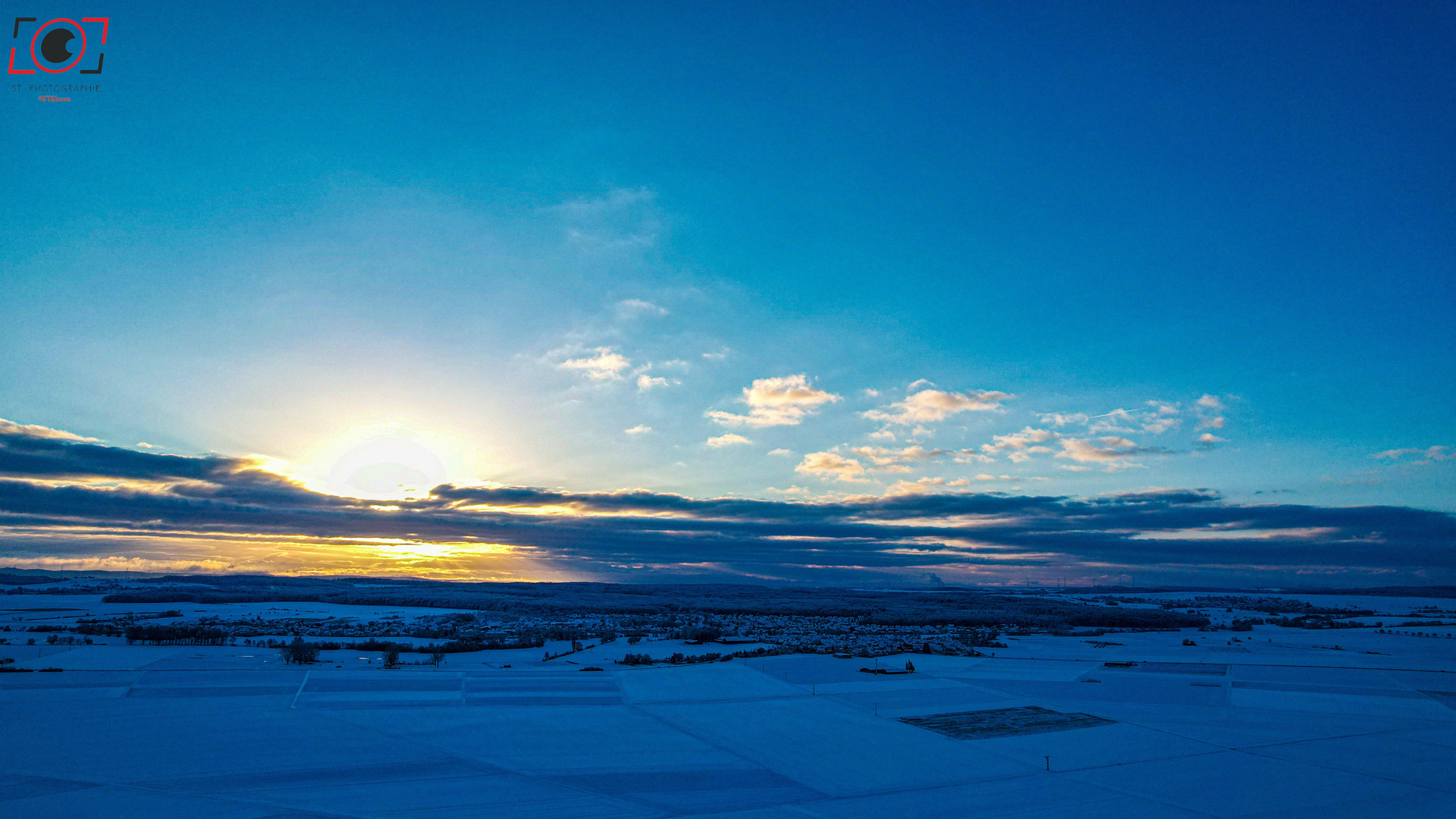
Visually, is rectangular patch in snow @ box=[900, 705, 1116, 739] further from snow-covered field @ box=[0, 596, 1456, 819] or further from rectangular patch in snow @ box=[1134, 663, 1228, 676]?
rectangular patch in snow @ box=[1134, 663, 1228, 676]

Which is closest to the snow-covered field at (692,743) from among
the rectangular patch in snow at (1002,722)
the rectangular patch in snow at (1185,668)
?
the rectangular patch in snow at (1002,722)

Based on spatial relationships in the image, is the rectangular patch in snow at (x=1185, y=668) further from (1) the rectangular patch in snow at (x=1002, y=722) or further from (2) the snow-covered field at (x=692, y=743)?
(1) the rectangular patch in snow at (x=1002, y=722)

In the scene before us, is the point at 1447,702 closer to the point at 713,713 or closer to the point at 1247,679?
the point at 1247,679

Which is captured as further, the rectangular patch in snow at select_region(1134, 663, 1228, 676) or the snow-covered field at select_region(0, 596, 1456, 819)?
the rectangular patch in snow at select_region(1134, 663, 1228, 676)

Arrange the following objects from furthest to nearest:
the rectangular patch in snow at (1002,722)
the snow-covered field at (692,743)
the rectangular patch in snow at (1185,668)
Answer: the rectangular patch in snow at (1185,668) < the rectangular patch in snow at (1002,722) < the snow-covered field at (692,743)

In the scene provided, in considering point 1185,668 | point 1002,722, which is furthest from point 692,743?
point 1185,668

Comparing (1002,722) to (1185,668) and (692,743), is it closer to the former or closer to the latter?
(692,743)

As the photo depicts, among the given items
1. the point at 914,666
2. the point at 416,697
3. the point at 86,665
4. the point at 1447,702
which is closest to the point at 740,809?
the point at 416,697

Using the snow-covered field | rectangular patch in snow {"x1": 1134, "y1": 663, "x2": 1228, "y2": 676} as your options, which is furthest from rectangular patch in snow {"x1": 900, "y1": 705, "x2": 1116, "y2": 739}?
rectangular patch in snow {"x1": 1134, "y1": 663, "x2": 1228, "y2": 676}
